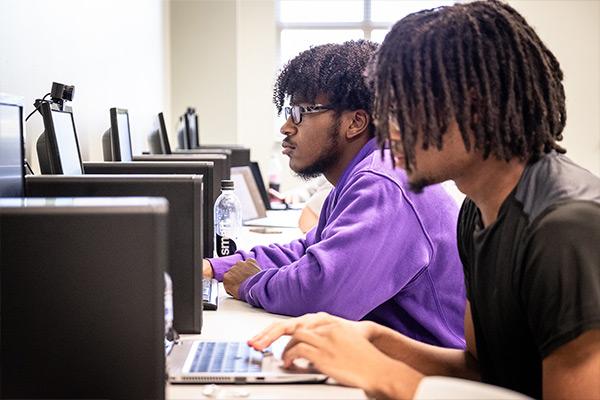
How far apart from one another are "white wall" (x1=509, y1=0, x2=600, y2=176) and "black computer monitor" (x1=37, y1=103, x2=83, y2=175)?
4.94 metres

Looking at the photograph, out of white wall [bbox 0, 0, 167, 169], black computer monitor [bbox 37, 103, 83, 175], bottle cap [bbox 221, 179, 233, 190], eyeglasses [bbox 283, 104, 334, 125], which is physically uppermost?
white wall [bbox 0, 0, 167, 169]

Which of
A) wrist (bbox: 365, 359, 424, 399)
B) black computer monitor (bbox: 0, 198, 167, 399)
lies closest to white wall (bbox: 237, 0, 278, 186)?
wrist (bbox: 365, 359, 424, 399)

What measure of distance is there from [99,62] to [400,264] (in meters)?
1.69

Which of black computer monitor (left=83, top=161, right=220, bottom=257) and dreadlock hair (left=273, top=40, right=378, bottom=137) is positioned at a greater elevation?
dreadlock hair (left=273, top=40, right=378, bottom=137)

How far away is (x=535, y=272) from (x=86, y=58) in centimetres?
198

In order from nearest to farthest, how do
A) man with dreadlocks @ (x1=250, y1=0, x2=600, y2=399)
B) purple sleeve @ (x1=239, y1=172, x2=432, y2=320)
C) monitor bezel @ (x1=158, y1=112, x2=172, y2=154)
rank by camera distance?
man with dreadlocks @ (x1=250, y1=0, x2=600, y2=399), purple sleeve @ (x1=239, y1=172, x2=432, y2=320), monitor bezel @ (x1=158, y1=112, x2=172, y2=154)

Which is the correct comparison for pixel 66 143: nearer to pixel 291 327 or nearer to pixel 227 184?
pixel 291 327

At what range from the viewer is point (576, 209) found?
1.08 meters

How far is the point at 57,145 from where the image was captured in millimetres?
1686

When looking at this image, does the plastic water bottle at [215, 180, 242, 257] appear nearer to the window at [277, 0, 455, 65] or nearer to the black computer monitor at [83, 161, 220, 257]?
the black computer monitor at [83, 161, 220, 257]

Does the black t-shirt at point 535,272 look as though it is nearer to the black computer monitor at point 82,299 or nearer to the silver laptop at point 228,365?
the silver laptop at point 228,365

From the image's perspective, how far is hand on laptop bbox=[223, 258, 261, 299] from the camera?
1.92 metres

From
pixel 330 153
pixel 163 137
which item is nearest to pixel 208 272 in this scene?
pixel 330 153

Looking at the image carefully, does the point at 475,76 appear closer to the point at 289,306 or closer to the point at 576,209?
the point at 576,209
